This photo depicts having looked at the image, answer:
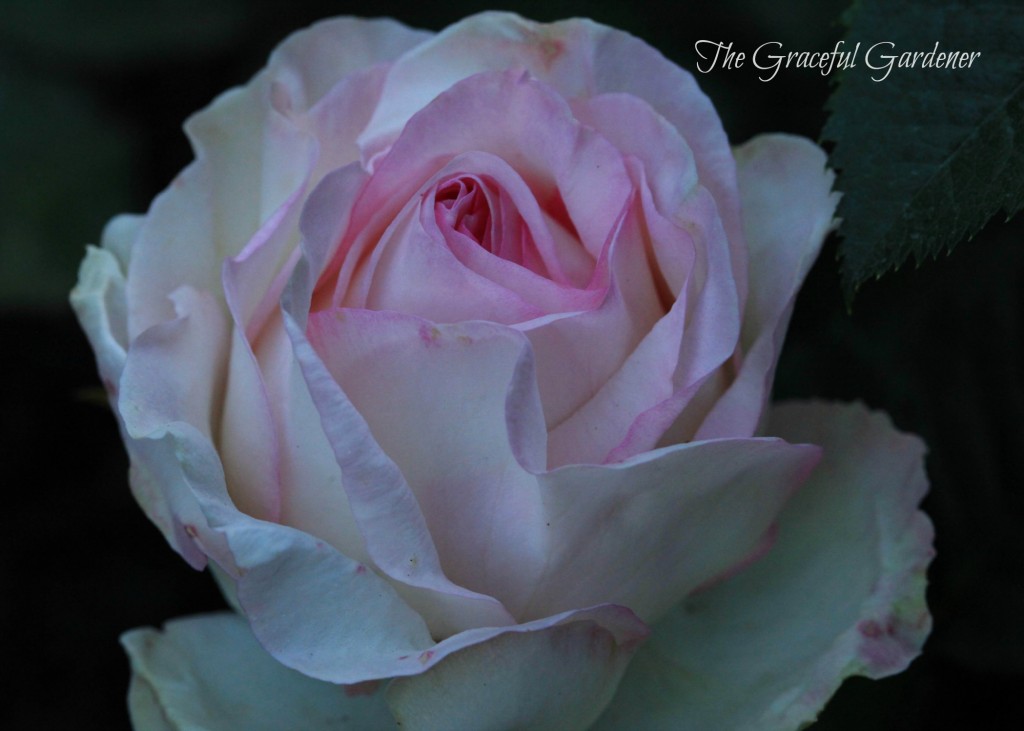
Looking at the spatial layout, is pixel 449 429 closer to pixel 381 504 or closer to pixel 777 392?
pixel 381 504

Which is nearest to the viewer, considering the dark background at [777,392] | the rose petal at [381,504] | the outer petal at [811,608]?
the rose petal at [381,504]

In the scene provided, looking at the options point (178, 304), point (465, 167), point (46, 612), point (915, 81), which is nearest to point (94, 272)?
point (178, 304)

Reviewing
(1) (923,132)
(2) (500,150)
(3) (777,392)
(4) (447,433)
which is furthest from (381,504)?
(3) (777,392)

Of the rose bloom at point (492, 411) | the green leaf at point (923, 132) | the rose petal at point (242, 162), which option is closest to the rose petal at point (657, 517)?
the rose bloom at point (492, 411)

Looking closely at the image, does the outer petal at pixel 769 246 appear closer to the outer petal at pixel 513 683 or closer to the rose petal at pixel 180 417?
the outer petal at pixel 513 683

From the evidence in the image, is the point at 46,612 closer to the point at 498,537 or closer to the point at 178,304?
the point at 178,304

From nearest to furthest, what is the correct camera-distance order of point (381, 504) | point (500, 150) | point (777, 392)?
point (381, 504) → point (500, 150) → point (777, 392)

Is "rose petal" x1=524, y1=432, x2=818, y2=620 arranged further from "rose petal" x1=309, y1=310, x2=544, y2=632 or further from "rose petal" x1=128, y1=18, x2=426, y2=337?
"rose petal" x1=128, y1=18, x2=426, y2=337
